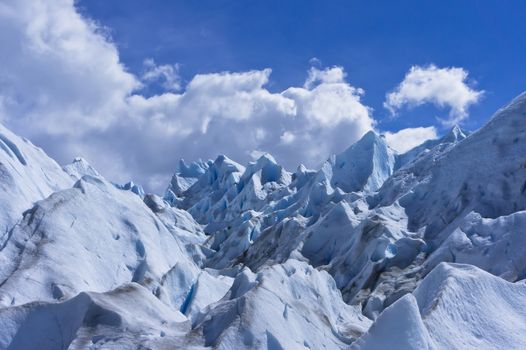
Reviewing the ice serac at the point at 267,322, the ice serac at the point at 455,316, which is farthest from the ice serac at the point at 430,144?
the ice serac at the point at 455,316

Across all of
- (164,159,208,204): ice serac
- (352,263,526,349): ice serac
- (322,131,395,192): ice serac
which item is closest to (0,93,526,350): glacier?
(352,263,526,349): ice serac

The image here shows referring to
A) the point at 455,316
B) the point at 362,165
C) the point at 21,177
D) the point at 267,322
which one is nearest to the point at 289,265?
the point at 267,322

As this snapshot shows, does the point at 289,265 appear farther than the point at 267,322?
Yes

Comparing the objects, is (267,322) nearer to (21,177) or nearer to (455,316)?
(455,316)

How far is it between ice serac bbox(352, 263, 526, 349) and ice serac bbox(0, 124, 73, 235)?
49.9ft

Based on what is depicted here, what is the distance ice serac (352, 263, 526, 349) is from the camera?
1145cm

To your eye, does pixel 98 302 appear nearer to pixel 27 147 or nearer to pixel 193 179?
pixel 27 147

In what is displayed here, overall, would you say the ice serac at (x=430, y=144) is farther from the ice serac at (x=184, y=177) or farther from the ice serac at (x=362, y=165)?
the ice serac at (x=184, y=177)

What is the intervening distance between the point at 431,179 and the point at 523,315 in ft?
82.7

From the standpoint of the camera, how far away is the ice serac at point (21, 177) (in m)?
22.9

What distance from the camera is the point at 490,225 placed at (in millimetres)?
26406

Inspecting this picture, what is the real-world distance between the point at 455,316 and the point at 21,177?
19.1 meters

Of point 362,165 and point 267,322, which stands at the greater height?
point 362,165

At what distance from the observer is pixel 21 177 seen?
1011 inches
